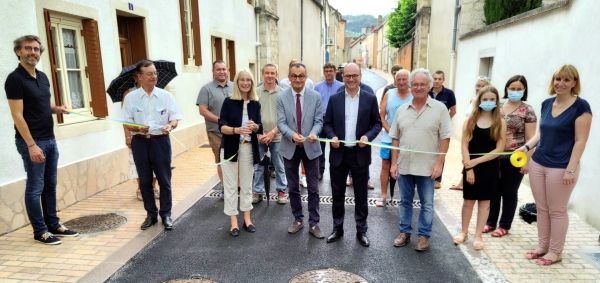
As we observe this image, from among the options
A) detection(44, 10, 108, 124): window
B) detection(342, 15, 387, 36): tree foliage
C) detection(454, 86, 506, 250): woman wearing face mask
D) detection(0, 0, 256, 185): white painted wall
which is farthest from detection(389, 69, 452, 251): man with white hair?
detection(342, 15, 387, 36): tree foliage

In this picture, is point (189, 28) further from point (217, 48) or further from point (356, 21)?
point (356, 21)

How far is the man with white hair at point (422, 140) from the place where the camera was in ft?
12.8

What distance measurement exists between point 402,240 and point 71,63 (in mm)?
5492

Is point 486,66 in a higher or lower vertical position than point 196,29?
lower

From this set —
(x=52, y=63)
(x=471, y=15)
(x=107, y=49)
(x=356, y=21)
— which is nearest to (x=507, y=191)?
(x=52, y=63)

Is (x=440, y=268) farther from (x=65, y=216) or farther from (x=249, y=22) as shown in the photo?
(x=249, y=22)

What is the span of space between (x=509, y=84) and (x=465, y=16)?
25.0 feet

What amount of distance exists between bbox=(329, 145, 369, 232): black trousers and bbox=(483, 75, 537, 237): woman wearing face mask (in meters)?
1.40

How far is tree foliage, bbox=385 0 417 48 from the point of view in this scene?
24.9m

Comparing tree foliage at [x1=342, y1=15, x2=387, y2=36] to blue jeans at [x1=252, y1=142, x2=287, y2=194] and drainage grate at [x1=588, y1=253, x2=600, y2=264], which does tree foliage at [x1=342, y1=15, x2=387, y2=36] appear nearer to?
blue jeans at [x1=252, y1=142, x2=287, y2=194]

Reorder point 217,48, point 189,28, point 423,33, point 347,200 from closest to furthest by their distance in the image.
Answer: point 347,200 < point 189,28 < point 217,48 < point 423,33

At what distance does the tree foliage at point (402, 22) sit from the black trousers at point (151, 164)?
918 inches

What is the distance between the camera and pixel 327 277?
3594 mm

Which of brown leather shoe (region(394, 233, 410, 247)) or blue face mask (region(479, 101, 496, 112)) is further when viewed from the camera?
brown leather shoe (region(394, 233, 410, 247))
